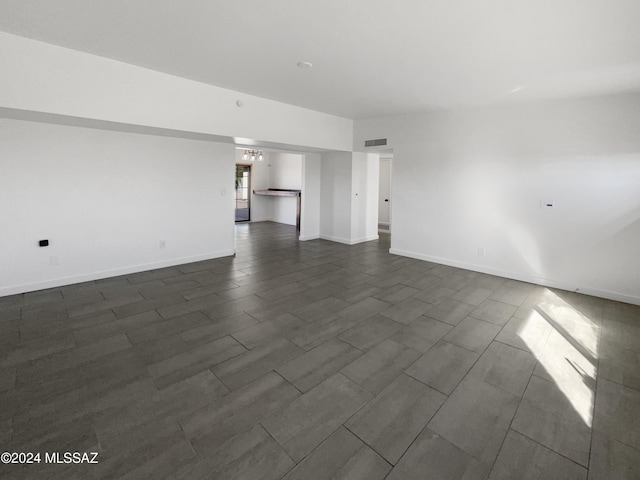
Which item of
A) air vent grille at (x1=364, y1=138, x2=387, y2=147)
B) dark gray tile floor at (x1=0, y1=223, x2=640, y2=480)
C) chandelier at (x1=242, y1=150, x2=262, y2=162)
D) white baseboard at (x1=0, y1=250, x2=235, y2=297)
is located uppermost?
chandelier at (x1=242, y1=150, x2=262, y2=162)

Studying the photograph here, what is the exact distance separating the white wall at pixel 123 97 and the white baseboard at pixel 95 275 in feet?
7.26

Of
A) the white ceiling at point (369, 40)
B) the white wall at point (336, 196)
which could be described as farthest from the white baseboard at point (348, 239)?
the white ceiling at point (369, 40)

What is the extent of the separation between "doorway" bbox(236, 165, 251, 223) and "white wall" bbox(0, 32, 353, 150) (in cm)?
566

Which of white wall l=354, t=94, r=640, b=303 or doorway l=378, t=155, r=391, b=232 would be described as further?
doorway l=378, t=155, r=391, b=232

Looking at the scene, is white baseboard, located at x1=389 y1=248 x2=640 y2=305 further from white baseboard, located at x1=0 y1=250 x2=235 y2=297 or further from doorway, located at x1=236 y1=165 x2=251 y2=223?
doorway, located at x1=236 y1=165 x2=251 y2=223

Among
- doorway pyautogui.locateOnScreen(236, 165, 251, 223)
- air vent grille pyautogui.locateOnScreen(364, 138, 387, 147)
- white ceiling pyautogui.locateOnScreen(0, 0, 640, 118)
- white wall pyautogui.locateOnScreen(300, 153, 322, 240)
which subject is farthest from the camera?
doorway pyautogui.locateOnScreen(236, 165, 251, 223)

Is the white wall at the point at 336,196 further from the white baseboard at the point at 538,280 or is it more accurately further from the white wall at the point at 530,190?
the white baseboard at the point at 538,280

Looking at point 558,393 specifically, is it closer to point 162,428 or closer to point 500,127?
point 162,428

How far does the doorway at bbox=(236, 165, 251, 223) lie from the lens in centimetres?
1091

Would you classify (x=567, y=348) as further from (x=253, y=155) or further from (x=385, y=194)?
(x=253, y=155)

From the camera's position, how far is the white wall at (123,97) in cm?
314

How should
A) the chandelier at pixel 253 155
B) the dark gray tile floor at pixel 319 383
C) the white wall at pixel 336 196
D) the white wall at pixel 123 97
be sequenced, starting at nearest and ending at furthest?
the dark gray tile floor at pixel 319 383 < the white wall at pixel 123 97 < the white wall at pixel 336 196 < the chandelier at pixel 253 155

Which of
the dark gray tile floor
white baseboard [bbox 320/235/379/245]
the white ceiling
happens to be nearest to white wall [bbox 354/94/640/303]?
the white ceiling

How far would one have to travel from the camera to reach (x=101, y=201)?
177 inches
